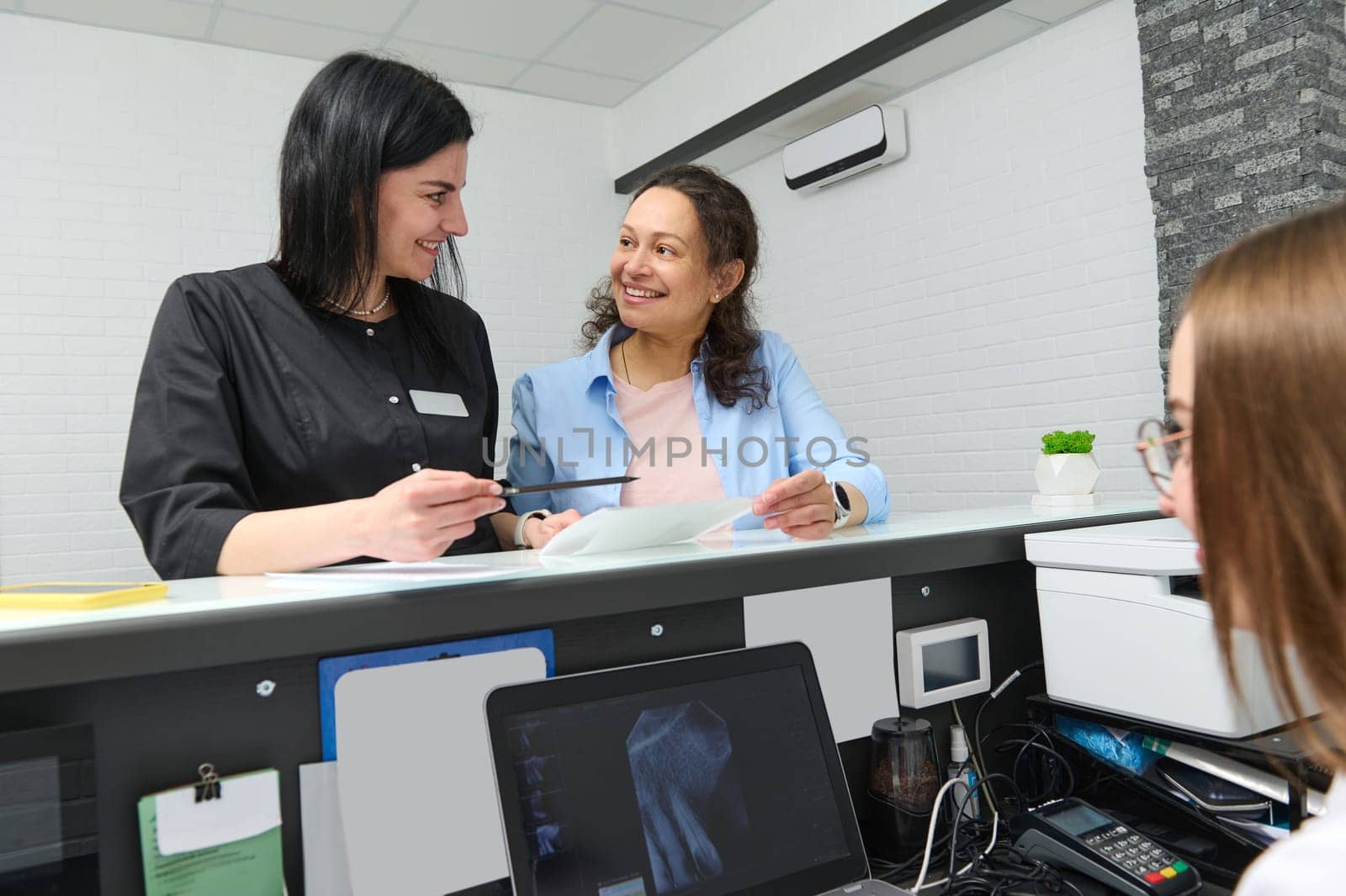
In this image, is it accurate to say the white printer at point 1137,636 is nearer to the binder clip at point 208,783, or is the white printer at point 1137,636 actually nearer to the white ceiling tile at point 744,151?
the binder clip at point 208,783

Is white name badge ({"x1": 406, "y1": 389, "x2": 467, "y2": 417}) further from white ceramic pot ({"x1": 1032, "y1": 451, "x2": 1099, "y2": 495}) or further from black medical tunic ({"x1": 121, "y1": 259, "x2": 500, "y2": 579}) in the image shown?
white ceramic pot ({"x1": 1032, "y1": 451, "x2": 1099, "y2": 495})

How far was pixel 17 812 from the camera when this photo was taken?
74 cm

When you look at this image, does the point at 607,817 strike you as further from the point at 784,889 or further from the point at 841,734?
the point at 841,734

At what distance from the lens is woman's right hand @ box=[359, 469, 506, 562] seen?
937 millimetres

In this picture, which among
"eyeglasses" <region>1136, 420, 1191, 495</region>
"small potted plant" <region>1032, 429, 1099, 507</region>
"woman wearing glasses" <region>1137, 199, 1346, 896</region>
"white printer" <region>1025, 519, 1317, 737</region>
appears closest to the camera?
"woman wearing glasses" <region>1137, 199, 1346, 896</region>

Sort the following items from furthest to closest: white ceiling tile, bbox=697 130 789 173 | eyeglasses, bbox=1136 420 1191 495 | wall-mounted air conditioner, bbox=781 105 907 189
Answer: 1. white ceiling tile, bbox=697 130 789 173
2. wall-mounted air conditioner, bbox=781 105 907 189
3. eyeglasses, bbox=1136 420 1191 495

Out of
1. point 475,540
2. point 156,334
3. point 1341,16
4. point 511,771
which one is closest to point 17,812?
point 511,771

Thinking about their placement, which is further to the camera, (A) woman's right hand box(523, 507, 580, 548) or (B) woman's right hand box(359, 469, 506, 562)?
(A) woman's right hand box(523, 507, 580, 548)

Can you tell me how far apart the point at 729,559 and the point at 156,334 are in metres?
0.93

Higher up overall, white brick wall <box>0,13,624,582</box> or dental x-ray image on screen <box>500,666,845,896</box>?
white brick wall <box>0,13,624,582</box>

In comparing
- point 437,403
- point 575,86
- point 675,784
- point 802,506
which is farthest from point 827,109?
point 675,784

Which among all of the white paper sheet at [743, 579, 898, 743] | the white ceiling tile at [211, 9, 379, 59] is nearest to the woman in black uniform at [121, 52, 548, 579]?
the white paper sheet at [743, 579, 898, 743]

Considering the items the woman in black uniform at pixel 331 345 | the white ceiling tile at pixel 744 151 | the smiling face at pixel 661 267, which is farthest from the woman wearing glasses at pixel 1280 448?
the white ceiling tile at pixel 744 151

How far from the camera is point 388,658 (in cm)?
95
